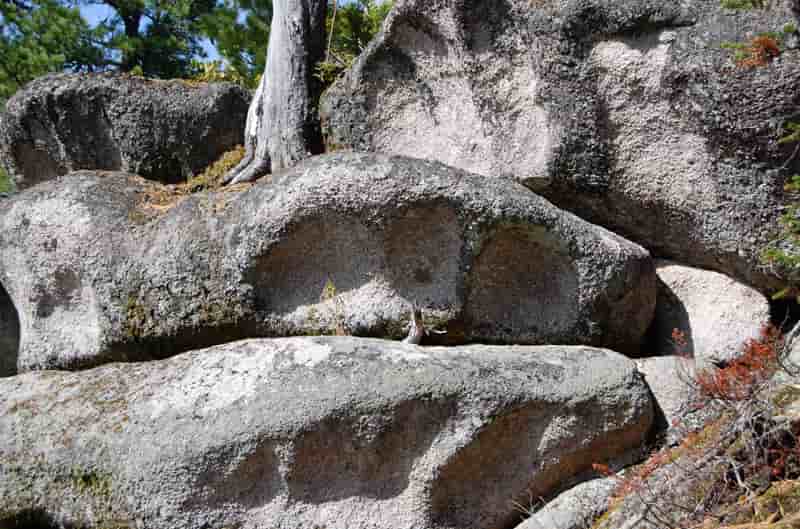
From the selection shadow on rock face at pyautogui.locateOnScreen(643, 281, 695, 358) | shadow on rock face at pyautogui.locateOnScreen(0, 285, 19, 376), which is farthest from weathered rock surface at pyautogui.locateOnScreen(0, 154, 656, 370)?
shadow on rock face at pyautogui.locateOnScreen(0, 285, 19, 376)

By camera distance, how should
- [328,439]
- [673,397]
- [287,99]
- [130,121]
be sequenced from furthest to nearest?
[130,121]
[287,99]
[673,397]
[328,439]

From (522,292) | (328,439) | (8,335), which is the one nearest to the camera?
(328,439)

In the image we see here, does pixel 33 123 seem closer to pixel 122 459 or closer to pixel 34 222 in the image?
pixel 34 222

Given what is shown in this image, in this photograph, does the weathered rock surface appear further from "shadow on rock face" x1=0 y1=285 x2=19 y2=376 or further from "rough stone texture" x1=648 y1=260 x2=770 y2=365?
"shadow on rock face" x1=0 y1=285 x2=19 y2=376

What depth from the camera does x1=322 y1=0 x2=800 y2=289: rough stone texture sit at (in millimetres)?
4816

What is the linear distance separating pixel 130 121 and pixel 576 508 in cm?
442

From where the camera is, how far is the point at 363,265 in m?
4.86

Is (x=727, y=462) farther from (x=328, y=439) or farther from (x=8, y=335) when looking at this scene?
(x=8, y=335)

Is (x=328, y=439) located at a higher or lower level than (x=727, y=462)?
higher

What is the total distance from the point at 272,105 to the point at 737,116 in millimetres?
3241

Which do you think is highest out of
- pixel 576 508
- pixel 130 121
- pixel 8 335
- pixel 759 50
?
pixel 130 121

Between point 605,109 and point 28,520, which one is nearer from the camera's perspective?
point 28,520

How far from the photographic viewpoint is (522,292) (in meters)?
5.00

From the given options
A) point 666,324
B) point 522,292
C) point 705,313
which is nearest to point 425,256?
point 522,292
